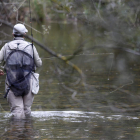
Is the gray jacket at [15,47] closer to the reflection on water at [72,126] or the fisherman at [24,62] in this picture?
the fisherman at [24,62]

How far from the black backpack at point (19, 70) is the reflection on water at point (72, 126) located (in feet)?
1.99

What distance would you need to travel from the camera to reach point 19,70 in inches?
260

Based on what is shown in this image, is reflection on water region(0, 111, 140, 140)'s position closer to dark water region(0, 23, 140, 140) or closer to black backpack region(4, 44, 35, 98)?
dark water region(0, 23, 140, 140)

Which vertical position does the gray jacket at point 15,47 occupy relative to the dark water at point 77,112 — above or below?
above

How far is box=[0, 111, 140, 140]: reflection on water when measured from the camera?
6285 mm

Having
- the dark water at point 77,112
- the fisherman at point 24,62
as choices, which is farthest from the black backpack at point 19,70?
the dark water at point 77,112

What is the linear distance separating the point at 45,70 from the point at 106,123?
25.7ft

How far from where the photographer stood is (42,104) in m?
9.05

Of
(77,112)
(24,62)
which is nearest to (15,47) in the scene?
(24,62)

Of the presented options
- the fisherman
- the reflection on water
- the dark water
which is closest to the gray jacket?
the fisherman

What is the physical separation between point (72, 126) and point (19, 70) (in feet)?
4.13

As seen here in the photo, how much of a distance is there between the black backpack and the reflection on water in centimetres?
61

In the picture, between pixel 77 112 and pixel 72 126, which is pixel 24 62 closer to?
pixel 72 126

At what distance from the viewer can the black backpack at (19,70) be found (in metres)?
6.55
